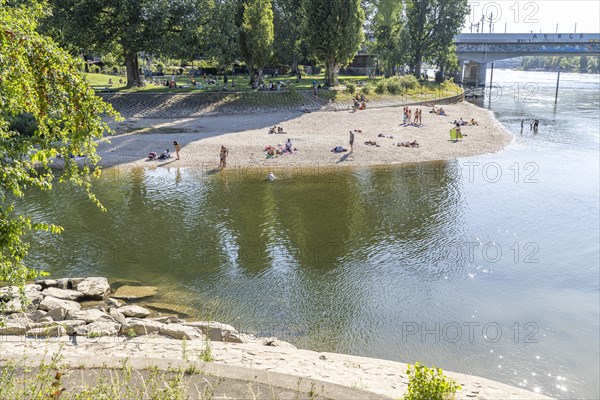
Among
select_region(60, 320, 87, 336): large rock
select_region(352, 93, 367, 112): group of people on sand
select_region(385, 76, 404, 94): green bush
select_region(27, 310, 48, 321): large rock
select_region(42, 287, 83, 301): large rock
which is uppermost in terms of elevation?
select_region(385, 76, 404, 94): green bush

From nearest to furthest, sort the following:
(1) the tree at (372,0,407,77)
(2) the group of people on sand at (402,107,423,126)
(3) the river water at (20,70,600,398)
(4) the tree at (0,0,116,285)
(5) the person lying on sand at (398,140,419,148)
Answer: (4) the tree at (0,0,116,285), (3) the river water at (20,70,600,398), (5) the person lying on sand at (398,140,419,148), (2) the group of people on sand at (402,107,423,126), (1) the tree at (372,0,407,77)

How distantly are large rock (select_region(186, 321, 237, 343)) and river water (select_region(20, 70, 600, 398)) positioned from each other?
1285 mm

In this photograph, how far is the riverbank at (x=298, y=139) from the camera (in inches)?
1513

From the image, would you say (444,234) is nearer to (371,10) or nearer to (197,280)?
(197,280)

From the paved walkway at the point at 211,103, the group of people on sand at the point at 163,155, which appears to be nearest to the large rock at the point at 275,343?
the group of people on sand at the point at 163,155

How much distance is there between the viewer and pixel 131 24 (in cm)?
5484

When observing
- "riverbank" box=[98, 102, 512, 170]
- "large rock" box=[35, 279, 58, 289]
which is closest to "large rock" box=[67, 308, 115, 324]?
"large rock" box=[35, 279, 58, 289]

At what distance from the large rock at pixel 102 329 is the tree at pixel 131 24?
45486 millimetres

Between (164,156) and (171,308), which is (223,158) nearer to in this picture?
(164,156)

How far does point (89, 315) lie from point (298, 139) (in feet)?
101

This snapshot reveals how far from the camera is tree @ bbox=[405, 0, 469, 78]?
81750mm

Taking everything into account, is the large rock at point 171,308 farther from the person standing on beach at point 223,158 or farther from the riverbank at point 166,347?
the person standing on beach at point 223,158

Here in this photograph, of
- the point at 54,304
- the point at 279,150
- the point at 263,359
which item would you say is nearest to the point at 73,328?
the point at 54,304

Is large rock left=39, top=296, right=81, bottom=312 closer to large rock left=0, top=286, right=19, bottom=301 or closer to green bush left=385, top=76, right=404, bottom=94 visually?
large rock left=0, top=286, right=19, bottom=301
